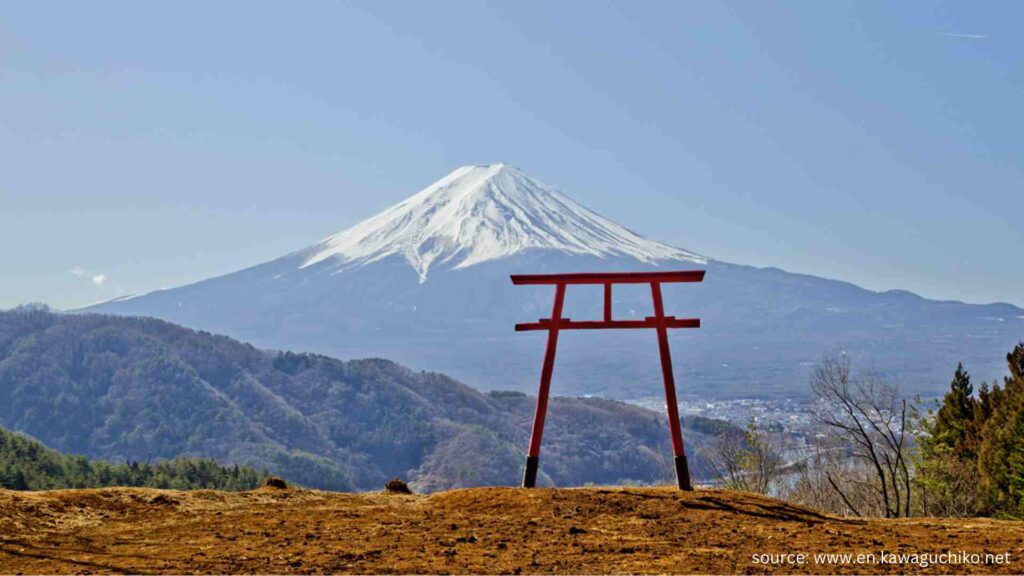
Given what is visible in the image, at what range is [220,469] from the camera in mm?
85000

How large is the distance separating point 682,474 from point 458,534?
3.53 metres

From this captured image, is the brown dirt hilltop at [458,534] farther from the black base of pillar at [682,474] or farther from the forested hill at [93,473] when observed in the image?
the forested hill at [93,473]

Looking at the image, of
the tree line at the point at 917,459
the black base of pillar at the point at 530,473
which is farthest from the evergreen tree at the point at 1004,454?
the black base of pillar at the point at 530,473

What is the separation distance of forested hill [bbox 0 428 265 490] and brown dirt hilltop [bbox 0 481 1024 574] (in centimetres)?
6701

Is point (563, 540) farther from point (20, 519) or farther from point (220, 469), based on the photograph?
point (220, 469)

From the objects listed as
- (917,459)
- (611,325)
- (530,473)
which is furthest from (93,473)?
(530,473)

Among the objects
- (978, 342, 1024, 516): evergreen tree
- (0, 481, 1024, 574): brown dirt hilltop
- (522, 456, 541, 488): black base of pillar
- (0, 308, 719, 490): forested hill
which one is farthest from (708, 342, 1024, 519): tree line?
(0, 308, 719, 490): forested hill

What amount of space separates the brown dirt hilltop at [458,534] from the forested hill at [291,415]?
384 feet

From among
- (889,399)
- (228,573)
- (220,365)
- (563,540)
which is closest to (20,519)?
(228,573)

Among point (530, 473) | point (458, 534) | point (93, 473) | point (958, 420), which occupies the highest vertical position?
point (530, 473)

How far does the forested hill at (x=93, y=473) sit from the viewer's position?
77562 millimetres

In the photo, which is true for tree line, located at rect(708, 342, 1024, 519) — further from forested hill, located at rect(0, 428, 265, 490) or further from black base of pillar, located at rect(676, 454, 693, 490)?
forested hill, located at rect(0, 428, 265, 490)

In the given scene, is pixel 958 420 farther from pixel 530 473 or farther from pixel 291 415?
pixel 291 415

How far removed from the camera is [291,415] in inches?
6580
